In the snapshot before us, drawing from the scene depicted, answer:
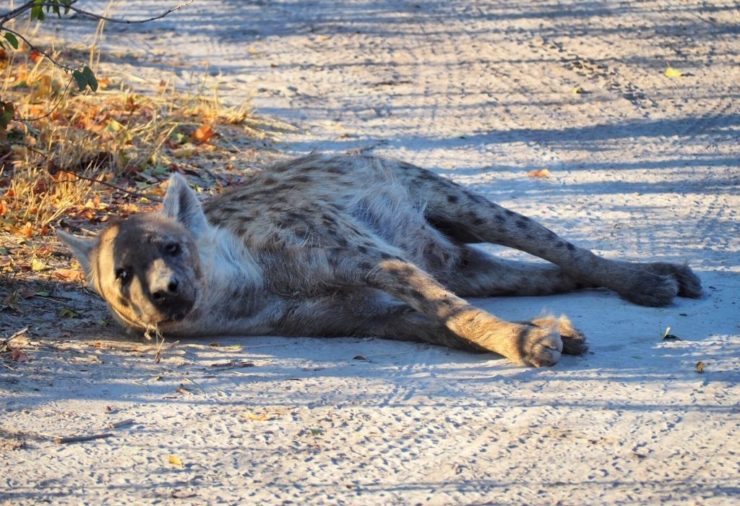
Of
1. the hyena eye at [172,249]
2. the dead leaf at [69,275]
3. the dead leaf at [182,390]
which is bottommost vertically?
the dead leaf at [182,390]

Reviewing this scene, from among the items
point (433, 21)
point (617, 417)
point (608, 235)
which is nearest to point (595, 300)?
point (608, 235)

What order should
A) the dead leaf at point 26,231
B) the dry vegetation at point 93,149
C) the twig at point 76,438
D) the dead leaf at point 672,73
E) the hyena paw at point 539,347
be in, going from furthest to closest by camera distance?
the dead leaf at point 672,73, the dry vegetation at point 93,149, the dead leaf at point 26,231, the hyena paw at point 539,347, the twig at point 76,438

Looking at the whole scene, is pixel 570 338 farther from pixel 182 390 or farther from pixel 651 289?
pixel 182 390

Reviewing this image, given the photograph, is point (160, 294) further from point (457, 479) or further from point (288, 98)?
point (288, 98)

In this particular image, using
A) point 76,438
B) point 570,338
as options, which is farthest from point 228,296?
point 570,338

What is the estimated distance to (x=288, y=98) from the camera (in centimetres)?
758

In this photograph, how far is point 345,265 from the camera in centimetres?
445

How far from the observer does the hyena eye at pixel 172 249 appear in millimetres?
4246

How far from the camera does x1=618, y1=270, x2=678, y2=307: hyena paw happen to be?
4738mm

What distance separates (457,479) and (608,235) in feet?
8.66

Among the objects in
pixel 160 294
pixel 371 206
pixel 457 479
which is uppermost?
pixel 371 206

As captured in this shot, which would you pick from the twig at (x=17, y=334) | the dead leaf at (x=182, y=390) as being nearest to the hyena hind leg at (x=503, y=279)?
the dead leaf at (x=182, y=390)

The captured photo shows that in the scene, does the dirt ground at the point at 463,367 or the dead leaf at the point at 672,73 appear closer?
the dirt ground at the point at 463,367

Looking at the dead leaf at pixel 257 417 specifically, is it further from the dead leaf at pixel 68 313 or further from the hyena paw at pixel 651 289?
the hyena paw at pixel 651 289
